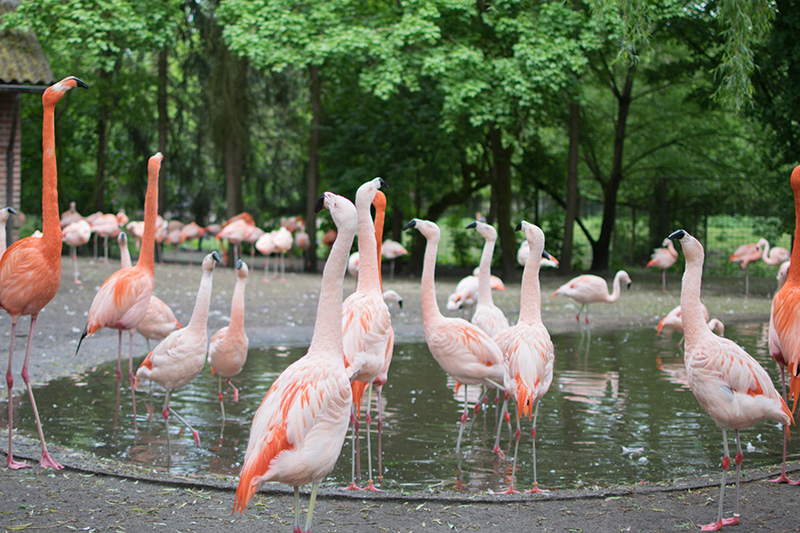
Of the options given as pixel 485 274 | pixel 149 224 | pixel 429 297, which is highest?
pixel 149 224

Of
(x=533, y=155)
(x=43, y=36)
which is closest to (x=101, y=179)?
(x=43, y=36)

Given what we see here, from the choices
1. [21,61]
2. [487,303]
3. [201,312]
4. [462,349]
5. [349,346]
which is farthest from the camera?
[21,61]

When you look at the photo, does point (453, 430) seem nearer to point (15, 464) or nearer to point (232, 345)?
point (232, 345)

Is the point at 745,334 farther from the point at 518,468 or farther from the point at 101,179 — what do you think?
the point at 101,179

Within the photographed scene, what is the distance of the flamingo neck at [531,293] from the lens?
17.9 ft

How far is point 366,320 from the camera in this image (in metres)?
4.97

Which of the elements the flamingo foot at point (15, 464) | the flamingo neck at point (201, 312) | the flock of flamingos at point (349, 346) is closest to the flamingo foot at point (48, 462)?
the flock of flamingos at point (349, 346)

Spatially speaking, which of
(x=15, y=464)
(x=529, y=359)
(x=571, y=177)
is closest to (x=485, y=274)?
(x=529, y=359)

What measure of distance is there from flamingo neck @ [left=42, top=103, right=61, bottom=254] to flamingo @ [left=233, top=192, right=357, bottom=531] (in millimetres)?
2462

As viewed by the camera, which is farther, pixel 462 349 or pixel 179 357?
pixel 179 357

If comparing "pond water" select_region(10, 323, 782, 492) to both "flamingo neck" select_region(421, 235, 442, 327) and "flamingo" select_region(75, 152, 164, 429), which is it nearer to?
"flamingo" select_region(75, 152, 164, 429)

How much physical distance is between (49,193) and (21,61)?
769 cm

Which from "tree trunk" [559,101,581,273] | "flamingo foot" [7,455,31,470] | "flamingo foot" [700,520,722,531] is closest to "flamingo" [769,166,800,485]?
"flamingo foot" [700,520,722,531]

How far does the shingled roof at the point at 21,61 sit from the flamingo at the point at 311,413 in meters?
8.69
